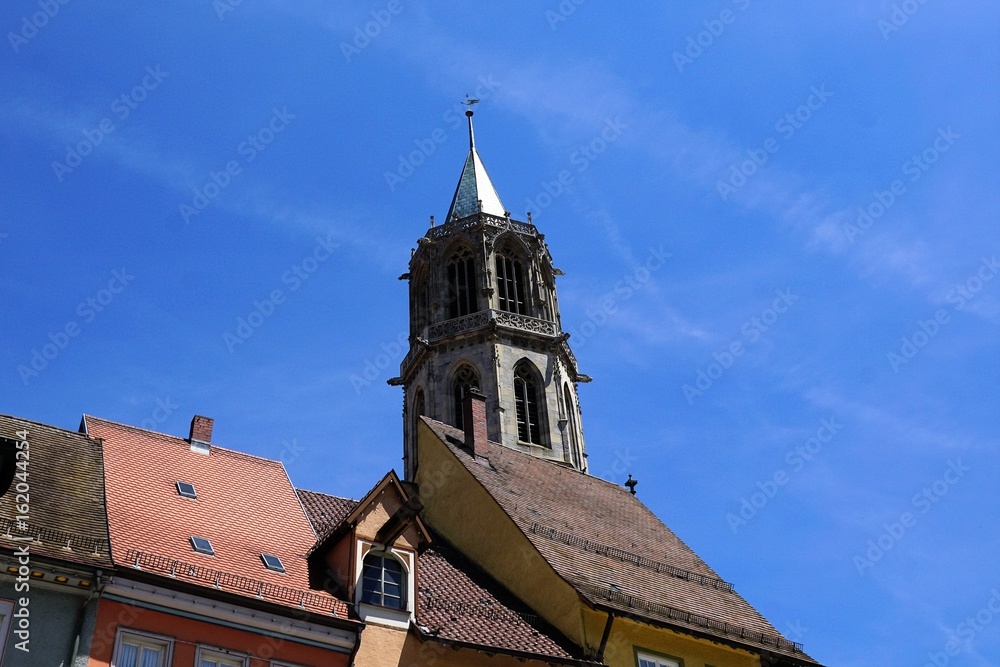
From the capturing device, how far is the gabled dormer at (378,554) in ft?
62.3

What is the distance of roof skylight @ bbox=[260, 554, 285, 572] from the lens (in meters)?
19.0

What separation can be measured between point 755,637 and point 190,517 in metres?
11.8

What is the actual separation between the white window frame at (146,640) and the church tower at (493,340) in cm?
3908

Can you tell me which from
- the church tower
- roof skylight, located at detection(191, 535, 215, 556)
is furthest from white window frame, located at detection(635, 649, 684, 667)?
the church tower

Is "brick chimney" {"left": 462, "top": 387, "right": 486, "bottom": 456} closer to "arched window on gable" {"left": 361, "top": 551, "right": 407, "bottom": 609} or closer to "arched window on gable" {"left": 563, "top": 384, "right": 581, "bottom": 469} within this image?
"arched window on gable" {"left": 361, "top": 551, "right": 407, "bottom": 609}

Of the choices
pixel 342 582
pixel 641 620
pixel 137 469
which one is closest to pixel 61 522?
pixel 137 469

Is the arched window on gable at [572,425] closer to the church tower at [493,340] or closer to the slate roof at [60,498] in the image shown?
the church tower at [493,340]

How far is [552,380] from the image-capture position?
59875mm

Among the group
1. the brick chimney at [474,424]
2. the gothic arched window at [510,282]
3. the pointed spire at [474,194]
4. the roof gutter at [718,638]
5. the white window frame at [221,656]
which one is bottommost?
the white window frame at [221,656]

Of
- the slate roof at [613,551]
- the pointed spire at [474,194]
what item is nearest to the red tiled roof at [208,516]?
the slate roof at [613,551]

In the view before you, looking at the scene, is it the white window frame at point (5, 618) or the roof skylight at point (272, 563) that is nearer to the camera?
the white window frame at point (5, 618)

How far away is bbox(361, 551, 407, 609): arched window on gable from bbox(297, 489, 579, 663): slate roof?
519 mm

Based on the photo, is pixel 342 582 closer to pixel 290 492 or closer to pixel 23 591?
pixel 290 492

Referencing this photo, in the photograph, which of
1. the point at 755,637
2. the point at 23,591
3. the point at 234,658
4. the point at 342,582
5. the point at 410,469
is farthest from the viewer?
the point at 410,469
